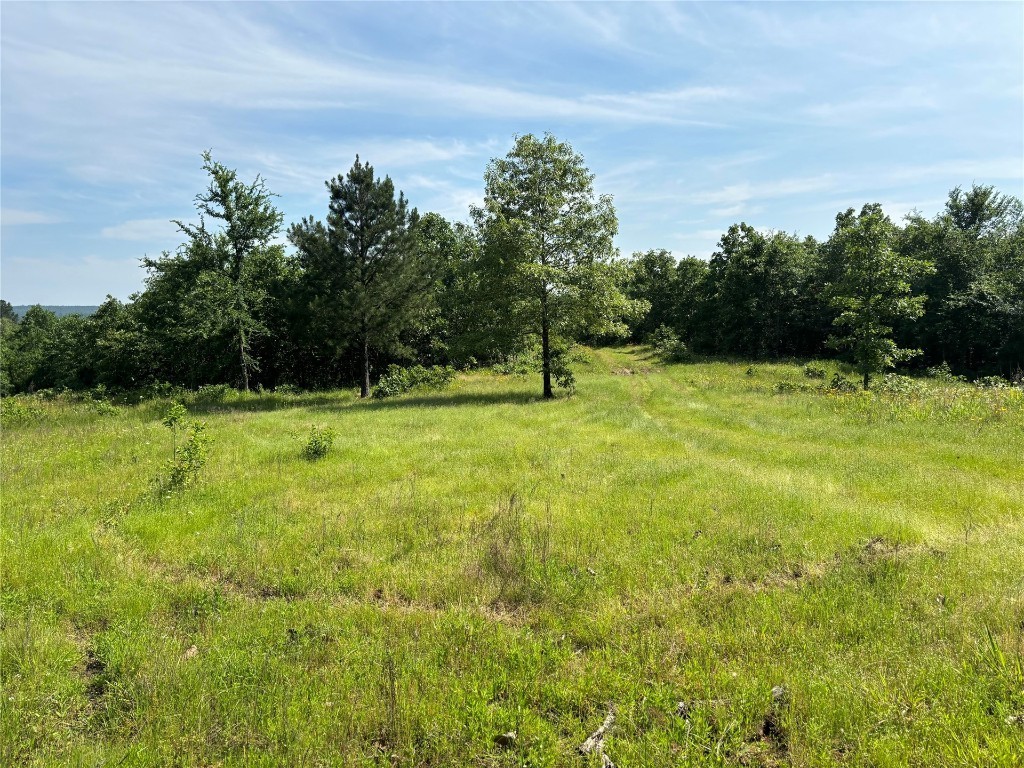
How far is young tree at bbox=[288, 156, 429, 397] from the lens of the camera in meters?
25.6

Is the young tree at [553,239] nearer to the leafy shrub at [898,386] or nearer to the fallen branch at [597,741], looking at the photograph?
the leafy shrub at [898,386]

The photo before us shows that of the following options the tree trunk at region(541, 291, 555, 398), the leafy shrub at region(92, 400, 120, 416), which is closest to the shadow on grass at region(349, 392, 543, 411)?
the tree trunk at region(541, 291, 555, 398)

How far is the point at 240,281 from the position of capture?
89.8ft

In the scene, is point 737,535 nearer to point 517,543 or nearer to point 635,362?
point 517,543

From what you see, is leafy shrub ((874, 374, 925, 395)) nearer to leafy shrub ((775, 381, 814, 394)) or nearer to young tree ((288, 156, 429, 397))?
leafy shrub ((775, 381, 814, 394))

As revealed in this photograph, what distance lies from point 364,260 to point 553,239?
1018 centimetres

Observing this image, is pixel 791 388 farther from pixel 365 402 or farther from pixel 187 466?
pixel 187 466

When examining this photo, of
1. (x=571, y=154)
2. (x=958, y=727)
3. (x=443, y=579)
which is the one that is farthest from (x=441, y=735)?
(x=571, y=154)

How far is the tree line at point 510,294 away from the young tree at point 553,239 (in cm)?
7

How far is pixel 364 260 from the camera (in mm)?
26750

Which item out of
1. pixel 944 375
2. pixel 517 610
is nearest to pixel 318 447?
pixel 517 610

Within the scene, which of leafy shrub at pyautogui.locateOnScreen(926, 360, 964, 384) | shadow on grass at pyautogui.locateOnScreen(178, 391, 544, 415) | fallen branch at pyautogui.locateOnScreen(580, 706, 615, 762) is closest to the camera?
fallen branch at pyautogui.locateOnScreen(580, 706, 615, 762)

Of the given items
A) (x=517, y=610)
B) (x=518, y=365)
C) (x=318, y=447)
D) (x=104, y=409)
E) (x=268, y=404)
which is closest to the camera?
(x=517, y=610)

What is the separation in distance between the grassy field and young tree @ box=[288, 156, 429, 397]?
15.2 m
